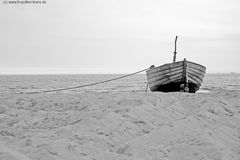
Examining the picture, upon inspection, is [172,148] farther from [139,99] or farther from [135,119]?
[139,99]

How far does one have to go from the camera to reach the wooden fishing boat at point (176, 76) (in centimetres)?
1218

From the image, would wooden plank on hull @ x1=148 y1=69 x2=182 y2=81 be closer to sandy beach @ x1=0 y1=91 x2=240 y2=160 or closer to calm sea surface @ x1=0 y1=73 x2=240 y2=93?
sandy beach @ x1=0 y1=91 x2=240 y2=160

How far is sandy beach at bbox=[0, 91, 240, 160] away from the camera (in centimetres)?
360

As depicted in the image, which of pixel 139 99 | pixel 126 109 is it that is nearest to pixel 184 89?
pixel 139 99

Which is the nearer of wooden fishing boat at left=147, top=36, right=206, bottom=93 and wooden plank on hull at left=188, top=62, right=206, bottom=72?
wooden fishing boat at left=147, top=36, right=206, bottom=93

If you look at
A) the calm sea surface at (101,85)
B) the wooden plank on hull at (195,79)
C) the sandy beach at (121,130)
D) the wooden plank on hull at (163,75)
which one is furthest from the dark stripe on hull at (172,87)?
the calm sea surface at (101,85)

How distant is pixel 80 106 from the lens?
6156 mm

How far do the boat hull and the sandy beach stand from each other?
5532 millimetres

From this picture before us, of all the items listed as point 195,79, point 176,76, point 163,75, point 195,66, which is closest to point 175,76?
point 176,76

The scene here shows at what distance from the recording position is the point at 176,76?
1227cm

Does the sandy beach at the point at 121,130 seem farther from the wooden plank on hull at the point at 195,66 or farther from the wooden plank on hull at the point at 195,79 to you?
the wooden plank on hull at the point at 195,79

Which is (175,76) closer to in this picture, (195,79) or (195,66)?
(195,66)

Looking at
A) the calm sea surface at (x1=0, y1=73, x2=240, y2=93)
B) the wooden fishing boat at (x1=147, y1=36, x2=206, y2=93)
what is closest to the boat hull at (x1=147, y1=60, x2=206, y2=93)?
the wooden fishing boat at (x1=147, y1=36, x2=206, y2=93)

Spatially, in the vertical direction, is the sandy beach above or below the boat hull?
below
